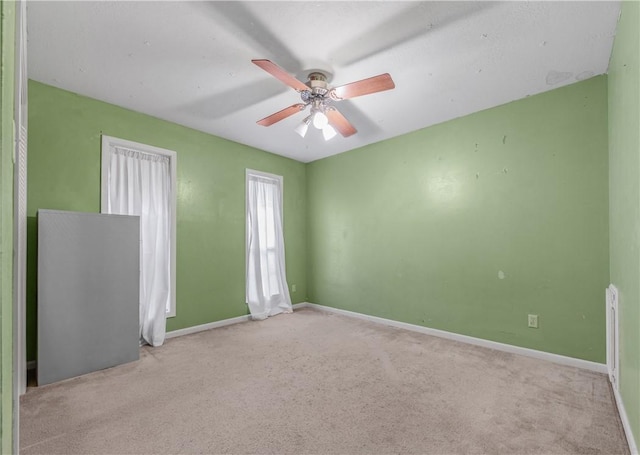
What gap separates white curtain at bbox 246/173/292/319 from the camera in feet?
14.4

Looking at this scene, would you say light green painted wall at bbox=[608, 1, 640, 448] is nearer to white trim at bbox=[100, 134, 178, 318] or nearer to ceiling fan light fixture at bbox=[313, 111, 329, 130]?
ceiling fan light fixture at bbox=[313, 111, 329, 130]

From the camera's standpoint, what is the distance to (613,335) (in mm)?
2197

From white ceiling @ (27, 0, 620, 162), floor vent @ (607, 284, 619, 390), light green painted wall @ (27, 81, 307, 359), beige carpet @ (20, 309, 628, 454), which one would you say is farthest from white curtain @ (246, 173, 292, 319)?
floor vent @ (607, 284, 619, 390)

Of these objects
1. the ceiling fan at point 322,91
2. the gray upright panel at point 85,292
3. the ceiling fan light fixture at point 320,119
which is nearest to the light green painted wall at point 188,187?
the gray upright panel at point 85,292

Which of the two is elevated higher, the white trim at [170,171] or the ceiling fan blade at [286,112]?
the ceiling fan blade at [286,112]

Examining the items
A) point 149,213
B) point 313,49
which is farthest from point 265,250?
point 313,49

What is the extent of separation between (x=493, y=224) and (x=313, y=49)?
2425 mm

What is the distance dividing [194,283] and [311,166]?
2.63 meters

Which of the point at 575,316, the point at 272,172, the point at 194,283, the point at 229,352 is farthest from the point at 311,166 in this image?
the point at 575,316

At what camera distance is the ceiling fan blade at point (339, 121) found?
2648 mm

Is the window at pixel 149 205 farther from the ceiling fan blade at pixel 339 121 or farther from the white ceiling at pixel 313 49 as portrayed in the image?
the ceiling fan blade at pixel 339 121

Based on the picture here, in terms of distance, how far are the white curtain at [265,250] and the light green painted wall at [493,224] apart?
3.26 ft

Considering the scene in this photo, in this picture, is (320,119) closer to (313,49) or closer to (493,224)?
(313,49)

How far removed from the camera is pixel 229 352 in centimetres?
308
